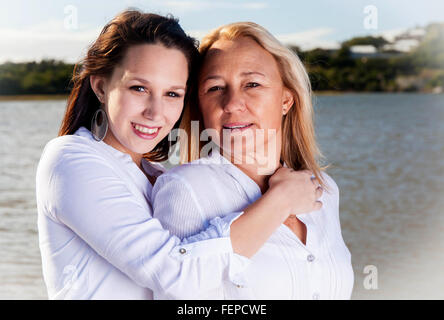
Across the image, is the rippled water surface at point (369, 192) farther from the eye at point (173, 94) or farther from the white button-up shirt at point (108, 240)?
the white button-up shirt at point (108, 240)

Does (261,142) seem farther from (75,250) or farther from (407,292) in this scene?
(407,292)

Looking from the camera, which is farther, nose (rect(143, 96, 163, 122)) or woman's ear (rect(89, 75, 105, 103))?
woman's ear (rect(89, 75, 105, 103))

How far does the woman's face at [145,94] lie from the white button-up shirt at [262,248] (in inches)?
6.4

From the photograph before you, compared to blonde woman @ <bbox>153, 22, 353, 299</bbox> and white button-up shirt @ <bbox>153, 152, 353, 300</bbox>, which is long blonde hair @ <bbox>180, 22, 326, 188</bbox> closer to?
blonde woman @ <bbox>153, 22, 353, 299</bbox>

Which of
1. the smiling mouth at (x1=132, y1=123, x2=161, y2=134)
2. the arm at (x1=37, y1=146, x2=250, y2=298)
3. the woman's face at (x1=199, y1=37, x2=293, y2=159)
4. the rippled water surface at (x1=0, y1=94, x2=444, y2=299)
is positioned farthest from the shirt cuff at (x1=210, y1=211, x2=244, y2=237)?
the rippled water surface at (x1=0, y1=94, x2=444, y2=299)

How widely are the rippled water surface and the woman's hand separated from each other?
0.94 m

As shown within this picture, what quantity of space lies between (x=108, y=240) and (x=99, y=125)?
1.53 ft

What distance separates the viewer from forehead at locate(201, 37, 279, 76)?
1717 millimetres

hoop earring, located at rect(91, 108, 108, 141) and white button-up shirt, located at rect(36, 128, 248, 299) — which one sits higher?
hoop earring, located at rect(91, 108, 108, 141)

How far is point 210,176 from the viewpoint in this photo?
171cm

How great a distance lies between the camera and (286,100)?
1895 mm

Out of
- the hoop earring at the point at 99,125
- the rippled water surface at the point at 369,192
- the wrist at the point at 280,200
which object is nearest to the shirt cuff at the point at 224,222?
the wrist at the point at 280,200

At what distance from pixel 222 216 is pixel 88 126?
0.54 meters

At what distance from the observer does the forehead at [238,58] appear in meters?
1.72
